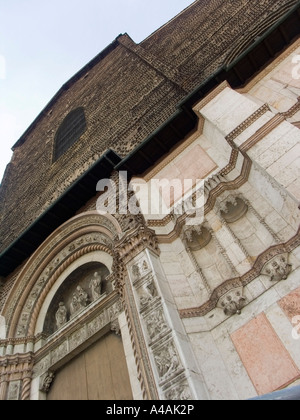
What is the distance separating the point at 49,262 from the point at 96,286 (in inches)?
71.2

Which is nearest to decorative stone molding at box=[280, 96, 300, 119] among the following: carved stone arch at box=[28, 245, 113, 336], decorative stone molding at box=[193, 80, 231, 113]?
decorative stone molding at box=[193, 80, 231, 113]

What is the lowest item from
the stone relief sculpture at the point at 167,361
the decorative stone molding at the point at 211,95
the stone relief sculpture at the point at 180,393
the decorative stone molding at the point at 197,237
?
the stone relief sculpture at the point at 180,393

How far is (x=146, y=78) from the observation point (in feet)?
35.7

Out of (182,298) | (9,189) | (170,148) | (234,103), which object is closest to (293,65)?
(234,103)

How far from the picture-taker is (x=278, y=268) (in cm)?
414

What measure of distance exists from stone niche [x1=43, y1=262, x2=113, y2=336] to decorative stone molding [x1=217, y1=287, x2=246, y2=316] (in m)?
2.90

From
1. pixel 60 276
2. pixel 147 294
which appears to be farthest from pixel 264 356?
pixel 60 276

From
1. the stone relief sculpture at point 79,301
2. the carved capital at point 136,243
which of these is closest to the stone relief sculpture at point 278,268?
the carved capital at point 136,243

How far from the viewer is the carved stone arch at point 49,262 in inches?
284

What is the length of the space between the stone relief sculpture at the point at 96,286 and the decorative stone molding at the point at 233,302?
114 inches

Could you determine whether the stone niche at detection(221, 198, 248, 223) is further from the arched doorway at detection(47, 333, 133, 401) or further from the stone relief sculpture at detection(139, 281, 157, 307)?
the arched doorway at detection(47, 333, 133, 401)

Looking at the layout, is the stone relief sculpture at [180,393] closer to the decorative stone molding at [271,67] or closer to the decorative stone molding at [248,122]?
the decorative stone molding at [248,122]

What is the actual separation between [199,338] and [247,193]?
7.72 ft

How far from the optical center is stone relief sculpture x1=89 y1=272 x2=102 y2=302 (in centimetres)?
668
